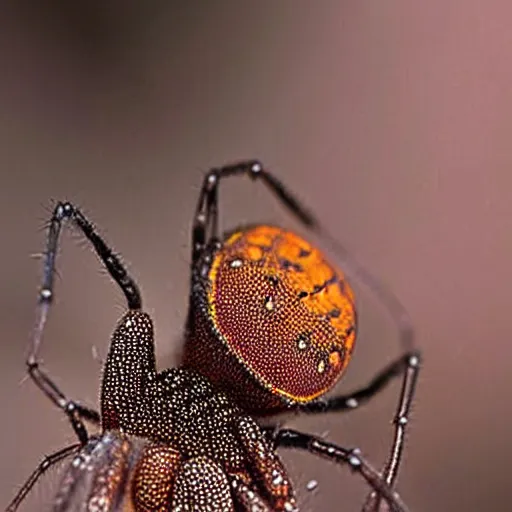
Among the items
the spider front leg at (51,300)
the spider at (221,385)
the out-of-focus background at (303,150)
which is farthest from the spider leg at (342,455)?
the out-of-focus background at (303,150)

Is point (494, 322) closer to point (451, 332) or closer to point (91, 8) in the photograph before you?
point (451, 332)

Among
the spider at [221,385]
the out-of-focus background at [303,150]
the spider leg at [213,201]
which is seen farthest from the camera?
the out-of-focus background at [303,150]

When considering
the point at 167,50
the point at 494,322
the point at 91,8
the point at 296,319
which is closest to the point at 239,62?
the point at 167,50

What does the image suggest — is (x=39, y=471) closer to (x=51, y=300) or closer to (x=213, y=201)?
(x=51, y=300)

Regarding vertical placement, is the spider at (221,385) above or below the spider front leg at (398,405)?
above

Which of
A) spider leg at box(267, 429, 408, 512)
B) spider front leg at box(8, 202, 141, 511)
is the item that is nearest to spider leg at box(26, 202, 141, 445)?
spider front leg at box(8, 202, 141, 511)

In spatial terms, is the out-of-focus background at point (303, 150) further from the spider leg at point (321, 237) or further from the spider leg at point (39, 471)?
the spider leg at point (39, 471)

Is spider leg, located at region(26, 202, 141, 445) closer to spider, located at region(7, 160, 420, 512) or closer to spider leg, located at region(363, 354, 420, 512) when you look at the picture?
spider, located at region(7, 160, 420, 512)
